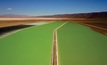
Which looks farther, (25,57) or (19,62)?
(25,57)

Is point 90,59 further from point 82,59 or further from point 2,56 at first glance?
point 2,56

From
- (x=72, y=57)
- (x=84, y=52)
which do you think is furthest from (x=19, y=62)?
(x=84, y=52)

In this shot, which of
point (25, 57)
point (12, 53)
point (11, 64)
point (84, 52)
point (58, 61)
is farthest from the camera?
point (84, 52)

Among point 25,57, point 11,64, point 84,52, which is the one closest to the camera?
point 11,64

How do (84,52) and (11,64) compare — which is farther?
(84,52)

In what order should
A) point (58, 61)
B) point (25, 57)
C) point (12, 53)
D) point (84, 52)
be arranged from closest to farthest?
point (58, 61) < point (25, 57) < point (12, 53) < point (84, 52)

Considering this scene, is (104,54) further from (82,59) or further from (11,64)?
(11,64)

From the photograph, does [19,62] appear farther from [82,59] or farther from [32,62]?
[82,59]

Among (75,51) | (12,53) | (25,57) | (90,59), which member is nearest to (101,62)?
(90,59)

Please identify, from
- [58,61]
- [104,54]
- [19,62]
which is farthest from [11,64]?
[104,54]
